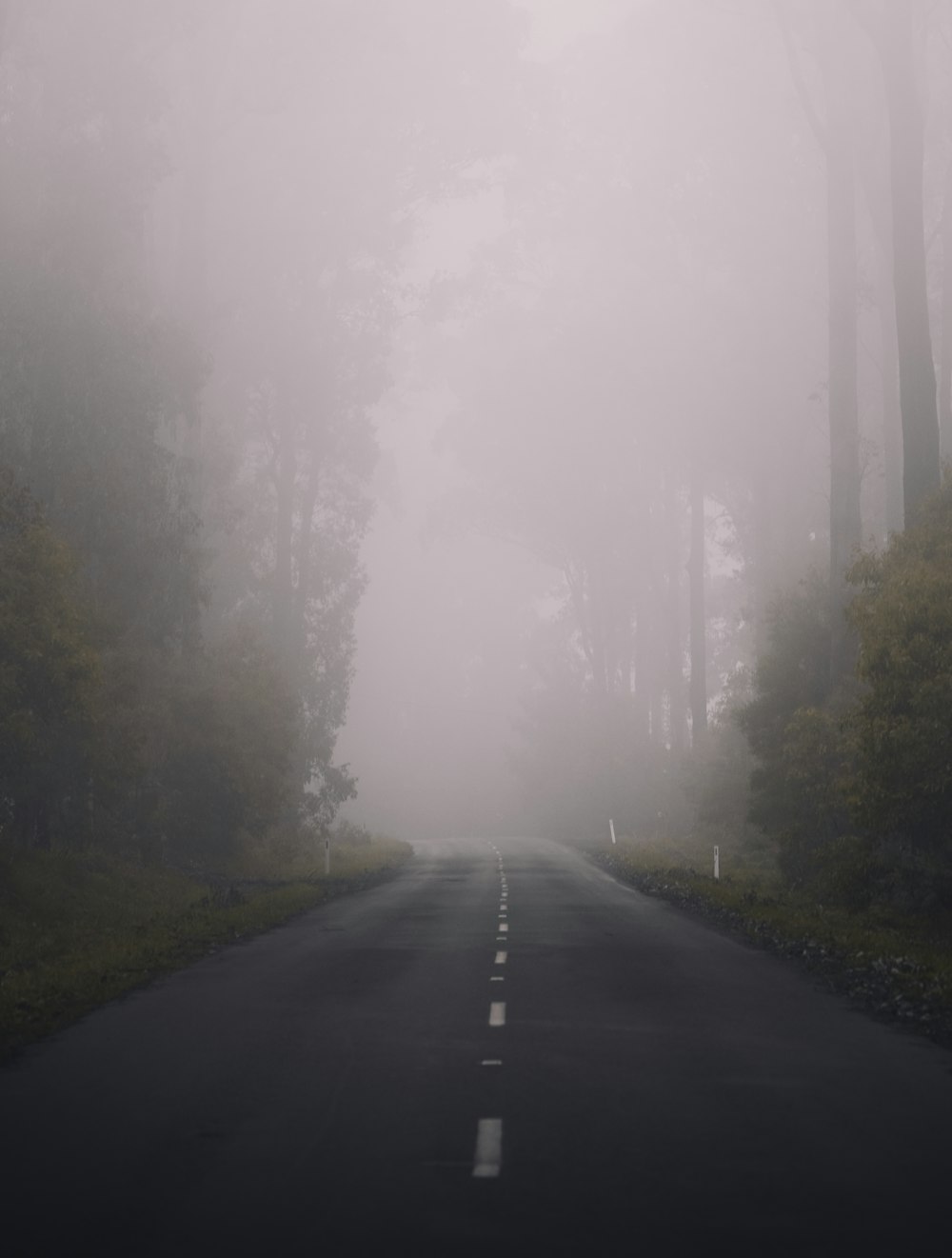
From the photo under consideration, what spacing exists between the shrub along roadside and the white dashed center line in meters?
4.98

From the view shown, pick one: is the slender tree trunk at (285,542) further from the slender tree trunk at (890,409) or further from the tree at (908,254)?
the tree at (908,254)

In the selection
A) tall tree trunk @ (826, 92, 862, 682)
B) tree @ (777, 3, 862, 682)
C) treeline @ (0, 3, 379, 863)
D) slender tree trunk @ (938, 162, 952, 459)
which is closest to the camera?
treeline @ (0, 3, 379, 863)

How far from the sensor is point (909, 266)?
29.0 meters

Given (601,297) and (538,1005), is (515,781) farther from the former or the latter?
(538,1005)

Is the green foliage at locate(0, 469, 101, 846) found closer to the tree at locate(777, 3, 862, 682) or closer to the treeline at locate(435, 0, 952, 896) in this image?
the treeline at locate(435, 0, 952, 896)

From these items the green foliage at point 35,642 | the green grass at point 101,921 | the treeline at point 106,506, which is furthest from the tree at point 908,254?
the treeline at point 106,506

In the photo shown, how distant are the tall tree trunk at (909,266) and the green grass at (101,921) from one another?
1454cm

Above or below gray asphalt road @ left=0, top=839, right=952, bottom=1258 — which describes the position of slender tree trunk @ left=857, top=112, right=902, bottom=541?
above

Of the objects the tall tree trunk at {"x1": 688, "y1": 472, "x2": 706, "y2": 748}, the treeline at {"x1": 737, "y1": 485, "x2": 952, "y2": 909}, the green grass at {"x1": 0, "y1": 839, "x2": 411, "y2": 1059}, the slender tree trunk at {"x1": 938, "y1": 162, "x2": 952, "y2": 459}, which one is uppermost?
the slender tree trunk at {"x1": 938, "y1": 162, "x2": 952, "y2": 459}

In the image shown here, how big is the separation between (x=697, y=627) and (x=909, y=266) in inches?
1150

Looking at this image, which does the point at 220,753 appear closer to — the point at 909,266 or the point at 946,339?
the point at 909,266

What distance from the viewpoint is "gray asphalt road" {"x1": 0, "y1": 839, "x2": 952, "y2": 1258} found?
275 inches

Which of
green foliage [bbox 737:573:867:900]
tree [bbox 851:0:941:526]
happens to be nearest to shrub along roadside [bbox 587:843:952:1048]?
green foliage [bbox 737:573:867:900]

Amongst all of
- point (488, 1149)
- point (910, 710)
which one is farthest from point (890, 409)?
point (488, 1149)
